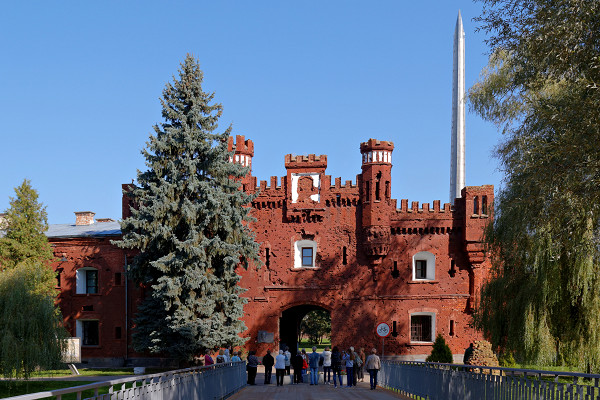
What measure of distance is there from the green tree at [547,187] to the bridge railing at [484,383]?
3738 millimetres

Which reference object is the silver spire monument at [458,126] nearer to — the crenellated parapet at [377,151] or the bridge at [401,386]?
the crenellated parapet at [377,151]

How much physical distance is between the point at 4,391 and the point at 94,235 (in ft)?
54.5

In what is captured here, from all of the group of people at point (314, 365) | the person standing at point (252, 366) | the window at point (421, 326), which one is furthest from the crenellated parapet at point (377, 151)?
the person standing at point (252, 366)

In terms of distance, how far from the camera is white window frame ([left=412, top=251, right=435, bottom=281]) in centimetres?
4241

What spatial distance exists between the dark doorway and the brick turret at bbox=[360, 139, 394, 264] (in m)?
5.56

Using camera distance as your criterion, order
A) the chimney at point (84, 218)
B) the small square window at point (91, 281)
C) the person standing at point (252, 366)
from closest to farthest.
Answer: the person standing at point (252, 366)
the small square window at point (91, 281)
the chimney at point (84, 218)

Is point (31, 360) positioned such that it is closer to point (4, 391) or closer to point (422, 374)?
point (4, 391)

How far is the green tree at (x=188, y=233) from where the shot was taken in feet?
118

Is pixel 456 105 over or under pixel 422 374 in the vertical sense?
over

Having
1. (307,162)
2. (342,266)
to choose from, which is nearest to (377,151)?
(307,162)

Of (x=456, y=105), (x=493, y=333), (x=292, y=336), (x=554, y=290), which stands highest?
(x=456, y=105)

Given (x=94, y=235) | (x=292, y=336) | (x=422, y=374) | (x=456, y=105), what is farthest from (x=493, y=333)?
(x=456, y=105)

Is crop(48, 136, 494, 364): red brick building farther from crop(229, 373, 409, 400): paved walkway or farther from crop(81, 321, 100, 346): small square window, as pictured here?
crop(229, 373, 409, 400): paved walkway

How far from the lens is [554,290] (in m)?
24.3
